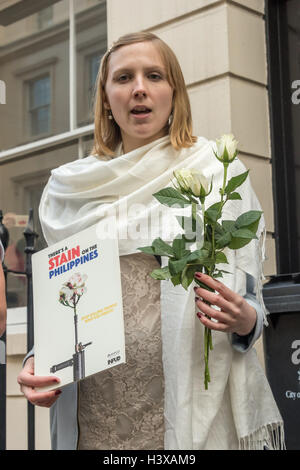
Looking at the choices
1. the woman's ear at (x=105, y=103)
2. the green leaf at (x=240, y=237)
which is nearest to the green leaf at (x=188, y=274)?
the green leaf at (x=240, y=237)

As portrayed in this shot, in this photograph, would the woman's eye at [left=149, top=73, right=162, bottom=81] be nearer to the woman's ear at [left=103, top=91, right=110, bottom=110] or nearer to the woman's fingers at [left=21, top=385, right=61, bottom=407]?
the woman's ear at [left=103, top=91, right=110, bottom=110]

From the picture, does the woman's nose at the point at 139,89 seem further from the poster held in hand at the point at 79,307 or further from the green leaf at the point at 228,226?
the green leaf at the point at 228,226

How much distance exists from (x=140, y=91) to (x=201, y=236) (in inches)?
21.7

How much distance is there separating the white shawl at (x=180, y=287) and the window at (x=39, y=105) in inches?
137

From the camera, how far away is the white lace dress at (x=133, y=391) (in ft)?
6.94

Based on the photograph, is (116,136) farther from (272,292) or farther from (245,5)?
(245,5)

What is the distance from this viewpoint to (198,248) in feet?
6.31

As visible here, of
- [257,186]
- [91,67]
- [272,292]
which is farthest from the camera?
[91,67]

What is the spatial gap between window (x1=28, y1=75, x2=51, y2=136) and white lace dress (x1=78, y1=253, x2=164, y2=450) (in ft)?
12.4

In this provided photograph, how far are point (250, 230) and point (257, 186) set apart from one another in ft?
8.08

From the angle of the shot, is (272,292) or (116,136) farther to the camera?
(272,292)

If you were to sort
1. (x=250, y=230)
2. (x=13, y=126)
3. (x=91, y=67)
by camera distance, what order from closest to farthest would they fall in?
1. (x=250, y=230)
2. (x=91, y=67)
3. (x=13, y=126)

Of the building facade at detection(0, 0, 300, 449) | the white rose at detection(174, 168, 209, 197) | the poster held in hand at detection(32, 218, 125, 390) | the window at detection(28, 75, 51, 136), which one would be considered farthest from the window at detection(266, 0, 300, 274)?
the white rose at detection(174, 168, 209, 197)
